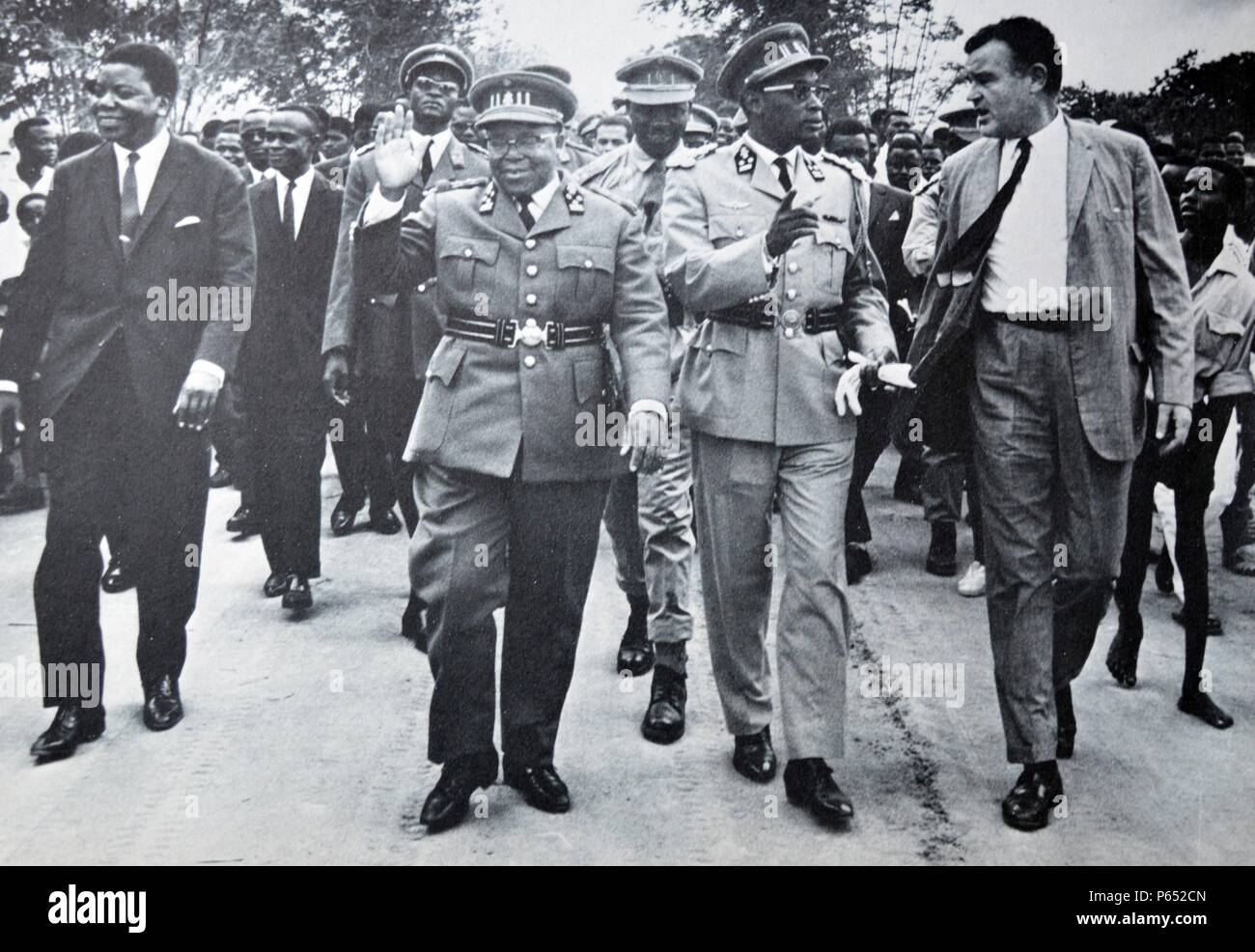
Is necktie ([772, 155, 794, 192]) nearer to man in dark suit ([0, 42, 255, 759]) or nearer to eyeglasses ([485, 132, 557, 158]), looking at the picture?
eyeglasses ([485, 132, 557, 158])

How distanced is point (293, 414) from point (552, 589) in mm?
2580

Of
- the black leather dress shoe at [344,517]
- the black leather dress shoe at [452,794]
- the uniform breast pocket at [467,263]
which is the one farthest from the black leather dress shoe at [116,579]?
the uniform breast pocket at [467,263]

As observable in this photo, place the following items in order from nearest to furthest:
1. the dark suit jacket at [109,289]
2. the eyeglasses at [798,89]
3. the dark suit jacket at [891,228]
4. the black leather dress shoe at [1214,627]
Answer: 1. the eyeglasses at [798,89]
2. the dark suit jacket at [109,289]
3. the black leather dress shoe at [1214,627]
4. the dark suit jacket at [891,228]

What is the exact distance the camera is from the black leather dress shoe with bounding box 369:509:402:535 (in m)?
7.62

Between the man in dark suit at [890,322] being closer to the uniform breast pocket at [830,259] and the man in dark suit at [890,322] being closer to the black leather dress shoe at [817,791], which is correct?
the uniform breast pocket at [830,259]

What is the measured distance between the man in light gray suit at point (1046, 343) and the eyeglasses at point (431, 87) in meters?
2.55

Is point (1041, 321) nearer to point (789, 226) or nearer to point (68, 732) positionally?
point (789, 226)

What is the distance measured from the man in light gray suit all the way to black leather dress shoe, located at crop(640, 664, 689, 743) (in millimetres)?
1098

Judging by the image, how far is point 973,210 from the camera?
13.9 ft

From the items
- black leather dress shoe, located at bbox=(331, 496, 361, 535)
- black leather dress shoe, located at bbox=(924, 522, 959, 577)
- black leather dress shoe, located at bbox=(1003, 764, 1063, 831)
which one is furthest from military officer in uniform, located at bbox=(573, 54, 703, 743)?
black leather dress shoe, located at bbox=(331, 496, 361, 535)

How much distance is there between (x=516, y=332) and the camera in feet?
13.5

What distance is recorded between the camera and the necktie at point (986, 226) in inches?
163
